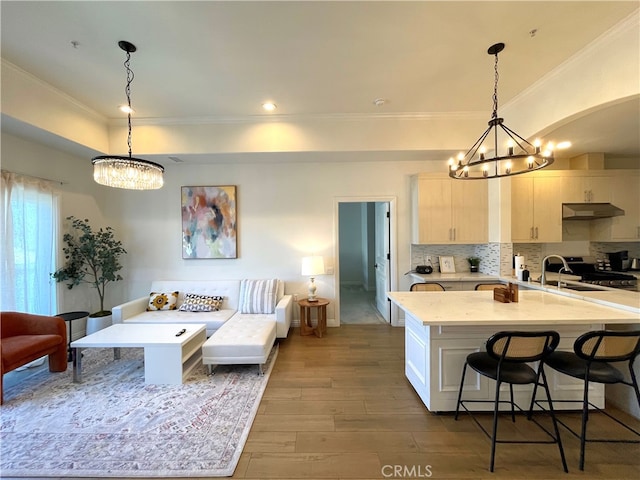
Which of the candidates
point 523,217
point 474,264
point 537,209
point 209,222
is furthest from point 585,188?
point 209,222

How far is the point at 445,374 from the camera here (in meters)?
2.25

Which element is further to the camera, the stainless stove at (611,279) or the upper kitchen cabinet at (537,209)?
the upper kitchen cabinet at (537,209)

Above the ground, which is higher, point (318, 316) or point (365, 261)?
point (365, 261)

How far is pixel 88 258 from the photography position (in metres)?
3.92

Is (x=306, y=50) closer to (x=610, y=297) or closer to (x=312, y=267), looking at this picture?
(x=312, y=267)

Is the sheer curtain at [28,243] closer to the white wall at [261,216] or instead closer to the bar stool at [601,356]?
the white wall at [261,216]

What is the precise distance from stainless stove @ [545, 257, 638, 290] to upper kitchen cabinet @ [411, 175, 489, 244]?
1.40m

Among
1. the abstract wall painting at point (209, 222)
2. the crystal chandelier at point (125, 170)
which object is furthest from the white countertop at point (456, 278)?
the crystal chandelier at point (125, 170)

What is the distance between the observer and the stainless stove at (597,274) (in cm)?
370

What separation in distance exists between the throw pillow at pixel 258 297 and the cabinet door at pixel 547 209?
4008mm

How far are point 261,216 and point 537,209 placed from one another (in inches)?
167

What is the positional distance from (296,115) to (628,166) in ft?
18.1

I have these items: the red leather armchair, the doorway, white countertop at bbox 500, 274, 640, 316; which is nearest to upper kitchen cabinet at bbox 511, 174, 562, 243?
white countertop at bbox 500, 274, 640, 316

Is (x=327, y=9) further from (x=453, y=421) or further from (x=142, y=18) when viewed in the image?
(x=453, y=421)
